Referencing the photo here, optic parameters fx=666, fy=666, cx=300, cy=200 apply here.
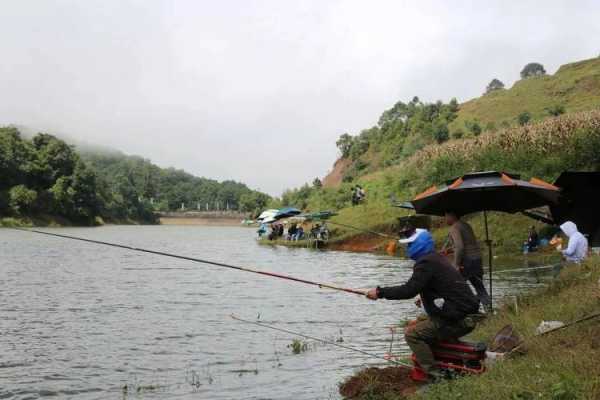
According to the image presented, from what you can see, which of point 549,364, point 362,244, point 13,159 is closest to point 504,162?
point 362,244

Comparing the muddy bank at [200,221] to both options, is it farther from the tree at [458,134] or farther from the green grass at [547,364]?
the green grass at [547,364]

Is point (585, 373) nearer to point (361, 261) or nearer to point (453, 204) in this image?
point (453, 204)

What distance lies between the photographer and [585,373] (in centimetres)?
680

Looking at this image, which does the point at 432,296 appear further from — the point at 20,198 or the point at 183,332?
the point at 20,198

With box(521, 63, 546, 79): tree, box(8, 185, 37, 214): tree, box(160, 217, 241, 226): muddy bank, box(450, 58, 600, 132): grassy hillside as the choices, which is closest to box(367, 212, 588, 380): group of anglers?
box(450, 58, 600, 132): grassy hillside

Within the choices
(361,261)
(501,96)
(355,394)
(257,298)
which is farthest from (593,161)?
(501,96)

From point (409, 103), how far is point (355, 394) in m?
108

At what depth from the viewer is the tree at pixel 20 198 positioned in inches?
4053

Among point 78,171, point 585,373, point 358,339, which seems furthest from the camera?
point 78,171

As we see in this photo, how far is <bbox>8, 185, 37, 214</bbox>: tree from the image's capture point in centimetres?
10294

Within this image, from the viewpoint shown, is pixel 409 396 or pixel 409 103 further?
pixel 409 103

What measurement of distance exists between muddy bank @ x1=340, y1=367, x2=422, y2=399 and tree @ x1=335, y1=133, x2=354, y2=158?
382 ft

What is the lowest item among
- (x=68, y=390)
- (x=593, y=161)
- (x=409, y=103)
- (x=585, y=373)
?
(x=68, y=390)

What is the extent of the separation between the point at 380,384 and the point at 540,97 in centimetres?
8293
